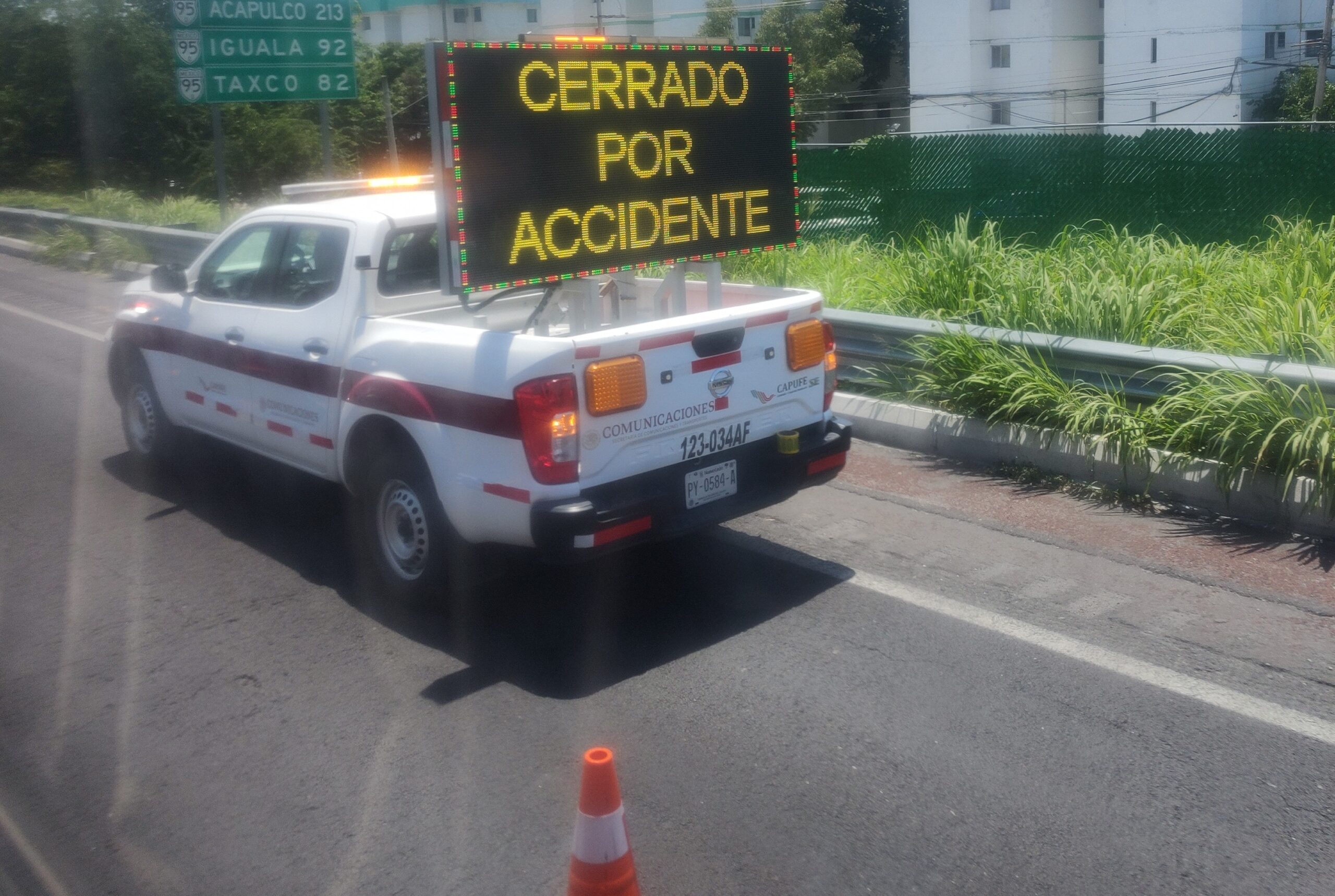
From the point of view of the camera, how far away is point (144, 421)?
8.75 m

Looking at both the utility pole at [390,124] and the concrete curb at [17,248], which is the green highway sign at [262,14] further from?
the concrete curb at [17,248]

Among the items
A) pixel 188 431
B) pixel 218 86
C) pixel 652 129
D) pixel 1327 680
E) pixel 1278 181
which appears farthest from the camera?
pixel 218 86

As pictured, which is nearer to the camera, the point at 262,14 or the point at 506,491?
the point at 506,491

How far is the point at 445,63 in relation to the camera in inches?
215

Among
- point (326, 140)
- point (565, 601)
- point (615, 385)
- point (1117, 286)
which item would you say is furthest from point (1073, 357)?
point (326, 140)

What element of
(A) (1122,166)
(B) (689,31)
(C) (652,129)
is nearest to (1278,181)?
(A) (1122,166)

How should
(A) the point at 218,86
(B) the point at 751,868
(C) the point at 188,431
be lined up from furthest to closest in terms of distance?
1. (A) the point at 218,86
2. (C) the point at 188,431
3. (B) the point at 751,868

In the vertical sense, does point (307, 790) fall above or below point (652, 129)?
below

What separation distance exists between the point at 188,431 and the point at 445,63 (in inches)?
158

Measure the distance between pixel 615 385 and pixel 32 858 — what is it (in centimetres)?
274

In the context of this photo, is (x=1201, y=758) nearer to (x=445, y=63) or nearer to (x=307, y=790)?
(x=307, y=790)

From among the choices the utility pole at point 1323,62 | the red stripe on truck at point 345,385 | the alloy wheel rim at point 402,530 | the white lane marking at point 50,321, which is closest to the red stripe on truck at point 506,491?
the red stripe on truck at point 345,385

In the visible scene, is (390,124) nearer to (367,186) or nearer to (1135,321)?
(367,186)

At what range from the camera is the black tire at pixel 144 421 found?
858cm
